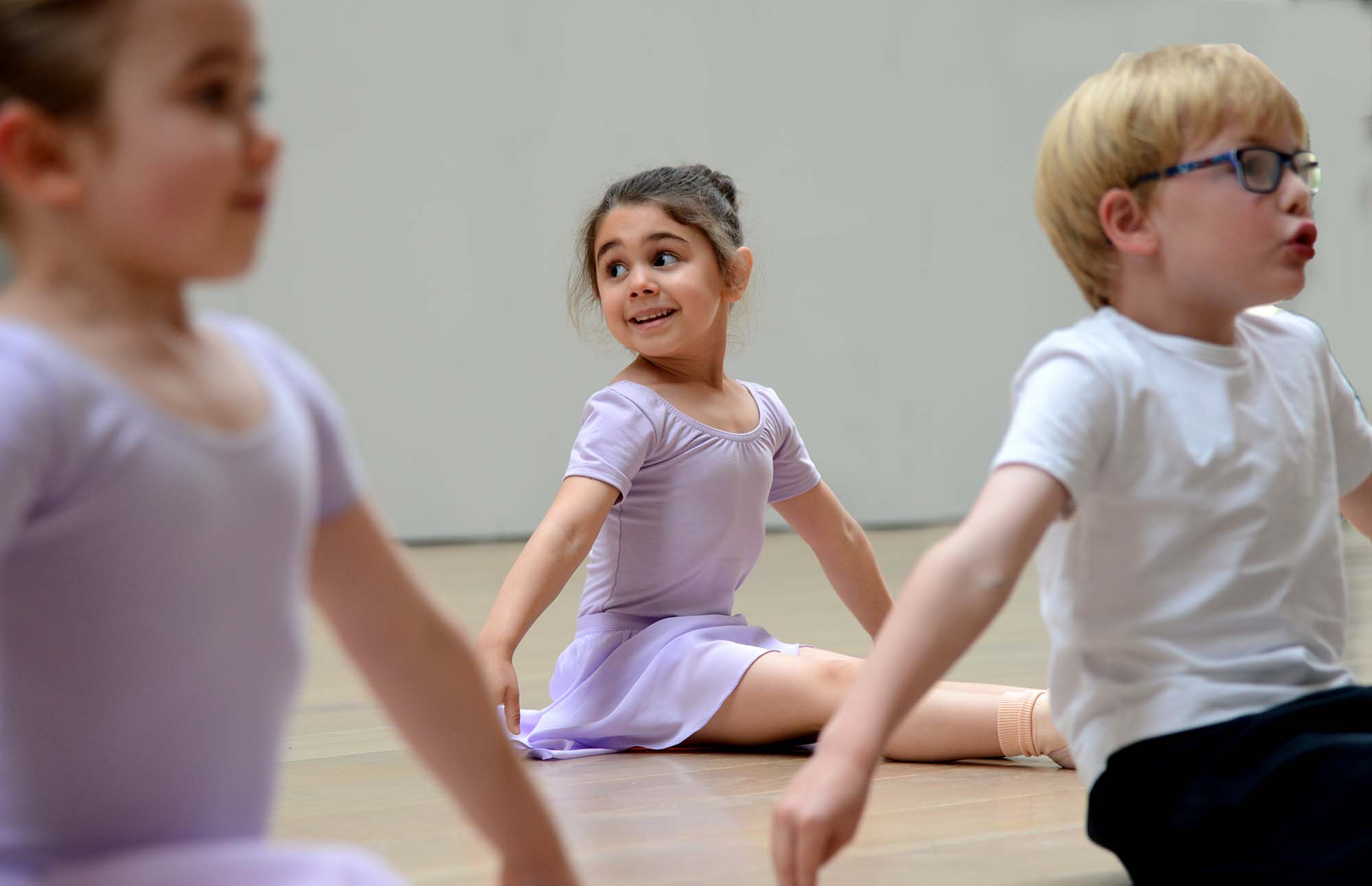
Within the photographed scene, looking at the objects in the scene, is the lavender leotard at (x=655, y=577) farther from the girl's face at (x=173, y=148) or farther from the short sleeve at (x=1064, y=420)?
the girl's face at (x=173, y=148)

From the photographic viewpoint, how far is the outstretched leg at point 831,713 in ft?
6.21

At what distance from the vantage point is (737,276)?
7.62 feet

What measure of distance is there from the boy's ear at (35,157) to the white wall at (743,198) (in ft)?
16.5

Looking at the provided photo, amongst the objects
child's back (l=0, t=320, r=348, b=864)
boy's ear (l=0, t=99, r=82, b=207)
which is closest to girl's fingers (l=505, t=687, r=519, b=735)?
child's back (l=0, t=320, r=348, b=864)

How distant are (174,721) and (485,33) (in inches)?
224

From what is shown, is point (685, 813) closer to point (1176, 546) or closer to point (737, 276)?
point (1176, 546)

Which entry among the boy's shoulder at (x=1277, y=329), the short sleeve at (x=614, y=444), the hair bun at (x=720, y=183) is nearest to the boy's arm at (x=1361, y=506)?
the boy's shoulder at (x=1277, y=329)

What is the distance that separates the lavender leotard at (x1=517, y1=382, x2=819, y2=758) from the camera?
2047 mm

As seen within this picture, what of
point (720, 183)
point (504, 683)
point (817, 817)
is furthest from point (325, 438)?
point (720, 183)

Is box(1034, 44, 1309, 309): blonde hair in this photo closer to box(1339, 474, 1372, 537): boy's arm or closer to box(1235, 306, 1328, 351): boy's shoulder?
box(1235, 306, 1328, 351): boy's shoulder

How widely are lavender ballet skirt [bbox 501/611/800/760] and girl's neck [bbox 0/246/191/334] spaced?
135 centimetres

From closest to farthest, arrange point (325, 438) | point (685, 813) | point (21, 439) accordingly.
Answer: point (21, 439)
point (325, 438)
point (685, 813)

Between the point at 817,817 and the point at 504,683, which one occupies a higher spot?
the point at 817,817

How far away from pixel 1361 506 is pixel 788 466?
1.01 metres
